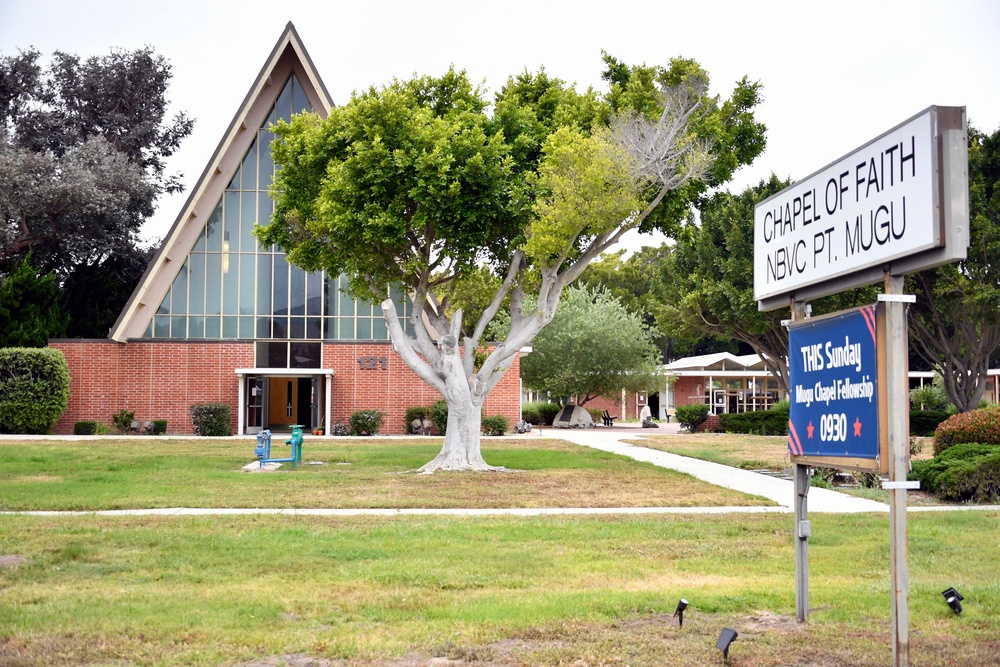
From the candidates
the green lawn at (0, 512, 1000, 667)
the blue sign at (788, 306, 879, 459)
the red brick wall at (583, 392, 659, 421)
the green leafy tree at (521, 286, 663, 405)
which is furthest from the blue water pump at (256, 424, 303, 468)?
the red brick wall at (583, 392, 659, 421)

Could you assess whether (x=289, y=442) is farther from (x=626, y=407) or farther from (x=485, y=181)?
(x=626, y=407)

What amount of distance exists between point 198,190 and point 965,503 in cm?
2853

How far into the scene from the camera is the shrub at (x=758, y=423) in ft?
127

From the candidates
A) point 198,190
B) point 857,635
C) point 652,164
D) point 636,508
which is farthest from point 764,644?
point 198,190

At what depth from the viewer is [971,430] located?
16.9m

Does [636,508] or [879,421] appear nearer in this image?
[879,421]

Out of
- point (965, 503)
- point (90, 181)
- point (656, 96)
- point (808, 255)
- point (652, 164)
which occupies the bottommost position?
point (965, 503)

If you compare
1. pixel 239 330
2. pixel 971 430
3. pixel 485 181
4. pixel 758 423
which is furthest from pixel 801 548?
pixel 758 423

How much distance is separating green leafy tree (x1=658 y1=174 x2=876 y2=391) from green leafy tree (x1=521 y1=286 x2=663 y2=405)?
5051 millimetres

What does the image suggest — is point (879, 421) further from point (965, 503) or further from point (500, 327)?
point (500, 327)

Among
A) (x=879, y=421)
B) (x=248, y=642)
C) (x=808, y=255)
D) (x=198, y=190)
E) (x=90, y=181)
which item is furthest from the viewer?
(x=90, y=181)

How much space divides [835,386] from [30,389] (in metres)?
33.8

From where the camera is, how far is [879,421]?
5.64 m

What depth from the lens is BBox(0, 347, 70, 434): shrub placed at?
34344 millimetres
